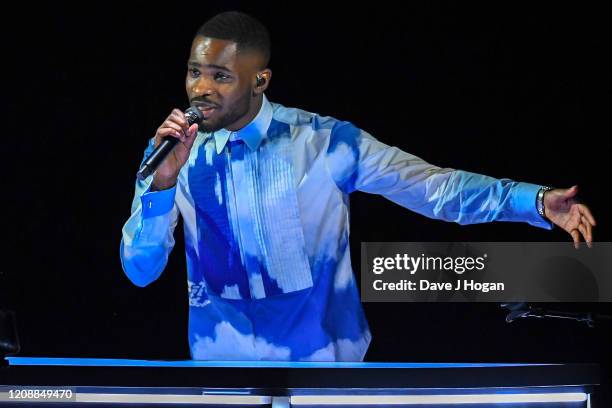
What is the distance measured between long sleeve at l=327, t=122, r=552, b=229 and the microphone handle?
0.77 m

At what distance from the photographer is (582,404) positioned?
364cm

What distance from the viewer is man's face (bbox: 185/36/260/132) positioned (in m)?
4.35

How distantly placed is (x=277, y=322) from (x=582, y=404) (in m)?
1.39

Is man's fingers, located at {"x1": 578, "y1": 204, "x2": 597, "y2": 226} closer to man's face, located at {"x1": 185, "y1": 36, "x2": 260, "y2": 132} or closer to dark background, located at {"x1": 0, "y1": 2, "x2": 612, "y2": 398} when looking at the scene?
dark background, located at {"x1": 0, "y1": 2, "x2": 612, "y2": 398}

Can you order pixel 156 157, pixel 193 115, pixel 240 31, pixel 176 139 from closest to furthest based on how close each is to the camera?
pixel 156 157 < pixel 176 139 < pixel 193 115 < pixel 240 31

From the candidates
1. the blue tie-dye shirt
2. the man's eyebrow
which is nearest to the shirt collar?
the blue tie-dye shirt

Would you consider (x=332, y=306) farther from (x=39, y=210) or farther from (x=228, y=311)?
(x=39, y=210)

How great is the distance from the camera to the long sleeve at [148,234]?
4.36m

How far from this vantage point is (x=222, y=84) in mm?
4355

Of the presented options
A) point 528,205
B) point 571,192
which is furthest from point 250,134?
point 571,192

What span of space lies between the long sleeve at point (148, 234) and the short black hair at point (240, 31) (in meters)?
0.61

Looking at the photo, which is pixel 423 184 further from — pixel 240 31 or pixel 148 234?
pixel 148 234

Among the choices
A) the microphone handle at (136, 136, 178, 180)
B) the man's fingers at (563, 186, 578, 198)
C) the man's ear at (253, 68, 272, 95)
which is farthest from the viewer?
the man's ear at (253, 68, 272, 95)

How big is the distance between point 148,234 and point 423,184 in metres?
1.28
